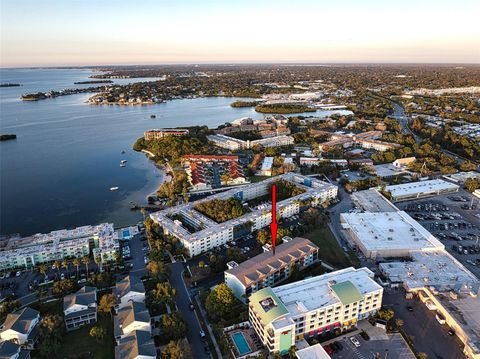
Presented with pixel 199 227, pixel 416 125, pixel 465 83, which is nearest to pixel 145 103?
pixel 416 125

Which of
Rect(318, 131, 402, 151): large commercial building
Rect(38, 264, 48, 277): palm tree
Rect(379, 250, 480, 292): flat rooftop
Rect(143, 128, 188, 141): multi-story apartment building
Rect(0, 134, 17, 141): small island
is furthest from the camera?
Rect(0, 134, 17, 141): small island

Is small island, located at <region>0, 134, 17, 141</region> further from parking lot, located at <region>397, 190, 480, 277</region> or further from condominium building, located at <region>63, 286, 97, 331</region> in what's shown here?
parking lot, located at <region>397, 190, 480, 277</region>

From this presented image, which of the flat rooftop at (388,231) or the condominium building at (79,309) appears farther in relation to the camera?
the flat rooftop at (388,231)

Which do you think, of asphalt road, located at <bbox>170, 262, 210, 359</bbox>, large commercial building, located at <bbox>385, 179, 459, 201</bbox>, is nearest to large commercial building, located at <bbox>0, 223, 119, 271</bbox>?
Answer: asphalt road, located at <bbox>170, 262, 210, 359</bbox>

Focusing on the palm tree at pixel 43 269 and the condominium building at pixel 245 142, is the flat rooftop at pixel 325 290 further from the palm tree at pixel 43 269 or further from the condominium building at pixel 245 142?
the condominium building at pixel 245 142

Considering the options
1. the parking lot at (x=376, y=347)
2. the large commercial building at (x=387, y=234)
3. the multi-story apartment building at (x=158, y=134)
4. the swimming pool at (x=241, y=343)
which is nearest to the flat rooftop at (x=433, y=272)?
the large commercial building at (x=387, y=234)

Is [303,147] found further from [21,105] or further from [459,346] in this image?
[21,105]
